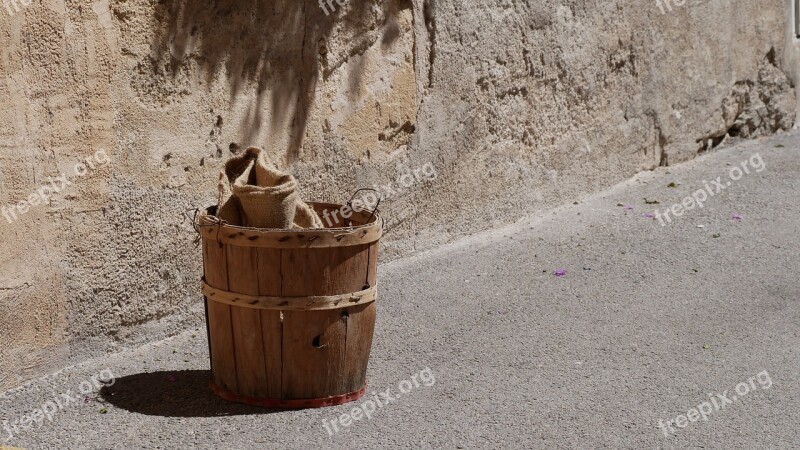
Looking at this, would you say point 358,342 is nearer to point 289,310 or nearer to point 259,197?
point 289,310

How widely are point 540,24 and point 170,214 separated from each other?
10.2 feet

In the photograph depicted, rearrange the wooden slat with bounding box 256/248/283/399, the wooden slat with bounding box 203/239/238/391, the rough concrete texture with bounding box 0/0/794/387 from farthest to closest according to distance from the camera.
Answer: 1. the rough concrete texture with bounding box 0/0/794/387
2. the wooden slat with bounding box 203/239/238/391
3. the wooden slat with bounding box 256/248/283/399

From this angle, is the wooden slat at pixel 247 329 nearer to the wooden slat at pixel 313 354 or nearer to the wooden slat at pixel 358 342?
the wooden slat at pixel 313 354

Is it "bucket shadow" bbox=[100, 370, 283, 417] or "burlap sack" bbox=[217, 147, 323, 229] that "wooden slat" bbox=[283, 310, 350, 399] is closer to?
"bucket shadow" bbox=[100, 370, 283, 417]

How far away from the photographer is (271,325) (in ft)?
13.0

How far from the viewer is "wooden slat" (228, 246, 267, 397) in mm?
3930

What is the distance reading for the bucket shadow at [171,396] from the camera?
13.4ft

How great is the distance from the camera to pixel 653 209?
723 centimetres

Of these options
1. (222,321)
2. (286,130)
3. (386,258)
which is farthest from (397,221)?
(222,321)

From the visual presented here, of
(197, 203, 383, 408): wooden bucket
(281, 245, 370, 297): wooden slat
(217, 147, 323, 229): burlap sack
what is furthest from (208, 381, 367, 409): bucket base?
(217, 147, 323, 229): burlap sack

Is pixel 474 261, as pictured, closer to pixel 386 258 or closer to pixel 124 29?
pixel 386 258

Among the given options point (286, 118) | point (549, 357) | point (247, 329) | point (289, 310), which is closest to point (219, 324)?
point (247, 329)

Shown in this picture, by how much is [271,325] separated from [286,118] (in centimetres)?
151

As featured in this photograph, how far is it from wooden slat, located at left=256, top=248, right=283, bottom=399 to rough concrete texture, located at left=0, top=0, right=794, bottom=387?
906 millimetres
